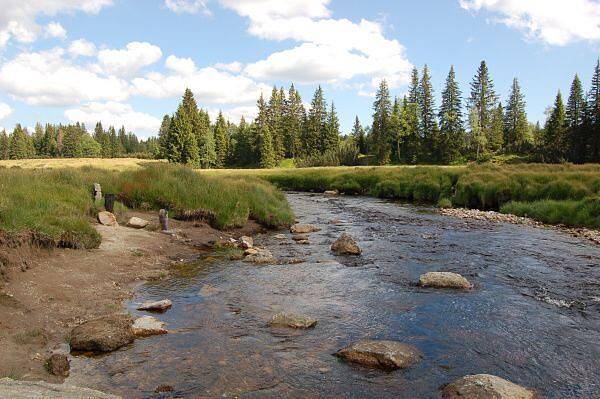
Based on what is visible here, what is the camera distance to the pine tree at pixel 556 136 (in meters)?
78.6

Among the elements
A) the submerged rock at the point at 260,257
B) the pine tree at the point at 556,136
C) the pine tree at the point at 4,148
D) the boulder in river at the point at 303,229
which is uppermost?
the pine tree at the point at 4,148

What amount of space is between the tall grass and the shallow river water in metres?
3.85

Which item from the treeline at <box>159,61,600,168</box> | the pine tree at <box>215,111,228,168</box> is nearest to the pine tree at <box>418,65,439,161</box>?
the treeline at <box>159,61,600,168</box>

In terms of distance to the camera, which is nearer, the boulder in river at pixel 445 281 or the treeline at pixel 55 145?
the boulder in river at pixel 445 281

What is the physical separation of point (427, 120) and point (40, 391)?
3785 inches

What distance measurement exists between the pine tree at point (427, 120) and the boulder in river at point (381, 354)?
8685 centimetres

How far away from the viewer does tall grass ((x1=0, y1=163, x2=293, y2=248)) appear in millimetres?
13484

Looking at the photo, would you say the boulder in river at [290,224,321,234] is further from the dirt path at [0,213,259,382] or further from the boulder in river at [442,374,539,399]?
the boulder in river at [442,374,539,399]

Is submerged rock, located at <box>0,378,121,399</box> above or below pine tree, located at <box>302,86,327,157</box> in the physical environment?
below

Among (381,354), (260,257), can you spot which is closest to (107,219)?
(260,257)

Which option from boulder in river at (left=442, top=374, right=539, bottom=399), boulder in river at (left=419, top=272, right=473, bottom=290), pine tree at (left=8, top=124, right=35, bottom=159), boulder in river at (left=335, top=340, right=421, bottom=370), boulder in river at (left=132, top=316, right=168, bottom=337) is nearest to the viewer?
boulder in river at (left=442, top=374, right=539, bottom=399)

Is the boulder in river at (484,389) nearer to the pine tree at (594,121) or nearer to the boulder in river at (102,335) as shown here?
the boulder in river at (102,335)

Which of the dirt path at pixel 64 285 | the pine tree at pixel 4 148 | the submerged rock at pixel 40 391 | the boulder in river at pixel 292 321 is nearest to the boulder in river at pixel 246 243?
the dirt path at pixel 64 285

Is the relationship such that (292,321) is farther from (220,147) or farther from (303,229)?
(220,147)
